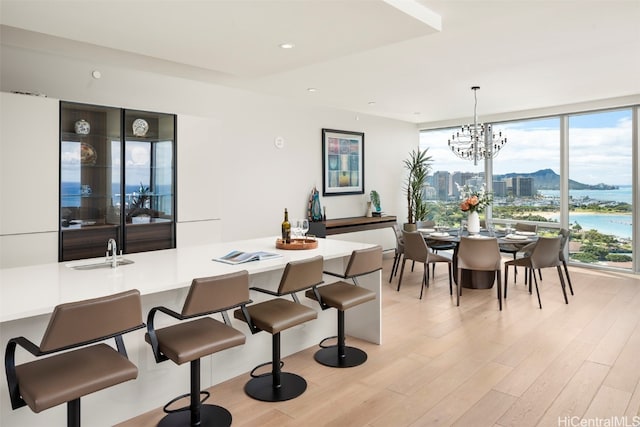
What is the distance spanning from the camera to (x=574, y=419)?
2.54 m

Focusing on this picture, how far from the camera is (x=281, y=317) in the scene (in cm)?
269

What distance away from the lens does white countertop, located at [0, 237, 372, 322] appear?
1.94 m

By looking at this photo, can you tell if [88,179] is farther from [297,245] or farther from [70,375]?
[70,375]

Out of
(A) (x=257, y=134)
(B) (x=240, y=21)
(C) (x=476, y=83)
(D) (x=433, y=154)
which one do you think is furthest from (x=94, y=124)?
(D) (x=433, y=154)

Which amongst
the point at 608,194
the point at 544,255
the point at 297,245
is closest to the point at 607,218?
the point at 608,194

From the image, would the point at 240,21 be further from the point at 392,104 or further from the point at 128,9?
the point at 392,104

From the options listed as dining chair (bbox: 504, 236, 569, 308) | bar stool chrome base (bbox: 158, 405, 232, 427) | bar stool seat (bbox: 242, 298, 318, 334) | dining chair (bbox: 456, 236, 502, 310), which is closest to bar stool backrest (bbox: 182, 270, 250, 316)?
bar stool seat (bbox: 242, 298, 318, 334)

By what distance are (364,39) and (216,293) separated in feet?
7.10

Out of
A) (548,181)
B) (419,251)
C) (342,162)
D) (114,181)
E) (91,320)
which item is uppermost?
(342,162)

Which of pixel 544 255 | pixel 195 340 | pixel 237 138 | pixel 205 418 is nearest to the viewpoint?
pixel 195 340

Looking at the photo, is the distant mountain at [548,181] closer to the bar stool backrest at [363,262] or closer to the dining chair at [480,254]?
the dining chair at [480,254]

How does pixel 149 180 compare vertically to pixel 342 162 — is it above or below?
below

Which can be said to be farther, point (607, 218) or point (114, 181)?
point (607, 218)

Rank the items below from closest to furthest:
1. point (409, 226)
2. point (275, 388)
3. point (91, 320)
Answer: point (91, 320) → point (275, 388) → point (409, 226)
